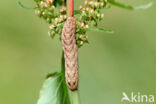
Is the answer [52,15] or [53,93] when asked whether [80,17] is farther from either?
[53,93]

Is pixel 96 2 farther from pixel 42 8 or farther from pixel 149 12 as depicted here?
pixel 149 12

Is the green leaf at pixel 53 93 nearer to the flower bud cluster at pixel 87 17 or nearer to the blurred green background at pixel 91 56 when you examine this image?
the flower bud cluster at pixel 87 17

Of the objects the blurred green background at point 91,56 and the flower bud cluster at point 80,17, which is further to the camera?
the blurred green background at point 91,56

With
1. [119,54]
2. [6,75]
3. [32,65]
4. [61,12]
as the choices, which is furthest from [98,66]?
[61,12]

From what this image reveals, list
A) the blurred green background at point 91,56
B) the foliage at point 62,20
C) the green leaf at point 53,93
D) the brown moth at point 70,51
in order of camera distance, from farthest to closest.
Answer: the blurred green background at point 91,56, the green leaf at point 53,93, the foliage at point 62,20, the brown moth at point 70,51

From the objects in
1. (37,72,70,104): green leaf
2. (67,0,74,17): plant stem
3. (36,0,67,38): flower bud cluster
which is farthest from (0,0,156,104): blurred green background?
(67,0,74,17): plant stem

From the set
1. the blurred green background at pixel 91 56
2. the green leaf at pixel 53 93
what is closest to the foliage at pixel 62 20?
the green leaf at pixel 53 93
